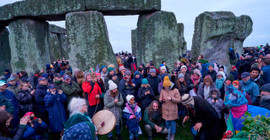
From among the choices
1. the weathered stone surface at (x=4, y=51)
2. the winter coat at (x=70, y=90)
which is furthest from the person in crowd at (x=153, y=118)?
the weathered stone surface at (x=4, y=51)

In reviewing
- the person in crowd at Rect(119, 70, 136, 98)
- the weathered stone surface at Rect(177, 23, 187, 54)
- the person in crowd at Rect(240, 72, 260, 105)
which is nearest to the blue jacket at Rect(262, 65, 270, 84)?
the person in crowd at Rect(240, 72, 260, 105)

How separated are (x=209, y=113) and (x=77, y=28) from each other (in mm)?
5636

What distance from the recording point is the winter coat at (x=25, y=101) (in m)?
3.44

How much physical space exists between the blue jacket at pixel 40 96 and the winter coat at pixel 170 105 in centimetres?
260

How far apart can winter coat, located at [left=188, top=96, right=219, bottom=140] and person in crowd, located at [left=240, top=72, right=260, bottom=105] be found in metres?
1.38

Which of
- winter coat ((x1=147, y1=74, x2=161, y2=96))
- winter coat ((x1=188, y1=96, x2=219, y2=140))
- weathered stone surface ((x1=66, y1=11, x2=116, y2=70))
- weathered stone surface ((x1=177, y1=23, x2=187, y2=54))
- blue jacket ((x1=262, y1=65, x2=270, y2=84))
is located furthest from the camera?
weathered stone surface ((x1=177, y1=23, x2=187, y2=54))

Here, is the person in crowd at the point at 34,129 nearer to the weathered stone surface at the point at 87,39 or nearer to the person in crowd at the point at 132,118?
the person in crowd at the point at 132,118

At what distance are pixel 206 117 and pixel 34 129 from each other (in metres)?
2.83

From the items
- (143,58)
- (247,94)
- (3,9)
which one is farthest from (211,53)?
(3,9)

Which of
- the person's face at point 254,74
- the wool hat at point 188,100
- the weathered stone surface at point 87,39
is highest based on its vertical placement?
the weathered stone surface at point 87,39

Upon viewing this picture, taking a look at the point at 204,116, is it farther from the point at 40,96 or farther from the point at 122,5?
the point at 122,5

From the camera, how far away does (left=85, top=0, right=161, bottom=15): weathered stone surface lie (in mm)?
6535

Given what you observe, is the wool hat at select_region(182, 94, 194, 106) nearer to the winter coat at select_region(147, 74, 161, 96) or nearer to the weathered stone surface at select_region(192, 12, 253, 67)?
the winter coat at select_region(147, 74, 161, 96)

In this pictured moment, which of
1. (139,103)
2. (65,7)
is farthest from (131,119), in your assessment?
(65,7)
